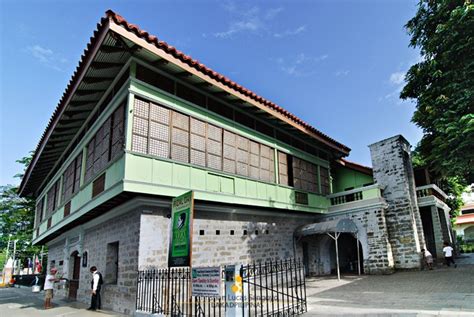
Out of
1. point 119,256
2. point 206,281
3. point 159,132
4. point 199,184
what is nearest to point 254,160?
point 199,184

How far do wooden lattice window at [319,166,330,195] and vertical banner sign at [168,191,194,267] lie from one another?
35.0 ft

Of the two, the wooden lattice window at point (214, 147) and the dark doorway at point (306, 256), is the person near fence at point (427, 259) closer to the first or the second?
the dark doorway at point (306, 256)

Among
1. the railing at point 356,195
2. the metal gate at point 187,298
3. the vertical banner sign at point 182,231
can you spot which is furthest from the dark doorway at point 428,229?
the vertical banner sign at point 182,231

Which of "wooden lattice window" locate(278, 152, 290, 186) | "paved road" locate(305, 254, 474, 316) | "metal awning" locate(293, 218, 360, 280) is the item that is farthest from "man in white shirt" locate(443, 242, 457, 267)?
"wooden lattice window" locate(278, 152, 290, 186)

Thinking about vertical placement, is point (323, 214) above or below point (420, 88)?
below

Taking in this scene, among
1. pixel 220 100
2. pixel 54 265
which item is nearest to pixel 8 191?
pixel 54 265

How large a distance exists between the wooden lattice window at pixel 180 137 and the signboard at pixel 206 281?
4122mm

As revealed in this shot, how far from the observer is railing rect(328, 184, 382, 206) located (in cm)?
1416

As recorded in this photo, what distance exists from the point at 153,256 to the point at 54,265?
12.5 meters

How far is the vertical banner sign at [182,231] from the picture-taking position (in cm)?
588

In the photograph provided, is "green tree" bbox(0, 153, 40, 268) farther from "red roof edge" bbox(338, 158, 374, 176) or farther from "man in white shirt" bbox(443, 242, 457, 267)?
"man in white shirt" bbox(443, 242, 457, 267)

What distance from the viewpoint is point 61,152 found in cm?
1502

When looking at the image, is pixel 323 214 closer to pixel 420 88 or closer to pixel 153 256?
pixel 420 88

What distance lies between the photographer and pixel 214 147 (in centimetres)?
1063
